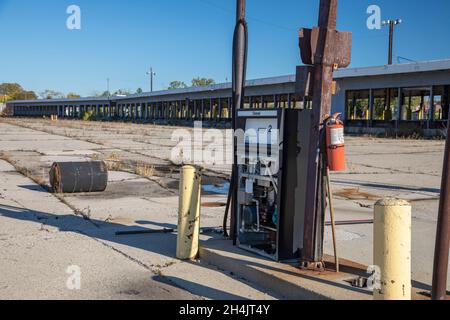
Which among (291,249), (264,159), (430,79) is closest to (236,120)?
(264,159)

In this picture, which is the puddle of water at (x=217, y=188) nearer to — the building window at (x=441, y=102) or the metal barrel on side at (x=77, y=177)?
the metal barrel on side at (x=77, y=177)

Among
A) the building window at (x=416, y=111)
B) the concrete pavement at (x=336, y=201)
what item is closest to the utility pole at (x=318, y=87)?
the concrete pavement at (x=336, y=201)

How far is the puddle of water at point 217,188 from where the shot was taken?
39.3ft

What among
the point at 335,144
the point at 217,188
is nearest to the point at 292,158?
the point at 335,144

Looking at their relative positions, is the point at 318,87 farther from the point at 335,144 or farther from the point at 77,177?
the point at 77,177

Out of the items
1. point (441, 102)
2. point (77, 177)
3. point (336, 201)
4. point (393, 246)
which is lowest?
point (336, 201)

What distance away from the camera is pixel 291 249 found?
19.2 ft

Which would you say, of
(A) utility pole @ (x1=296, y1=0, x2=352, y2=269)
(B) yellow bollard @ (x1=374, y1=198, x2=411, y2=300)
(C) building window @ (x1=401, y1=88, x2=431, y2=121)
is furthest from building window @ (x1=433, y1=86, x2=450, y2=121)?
(B) yellow bollard @ (x1=374, y1=198, x2=411, y2=300)

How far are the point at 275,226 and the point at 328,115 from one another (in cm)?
147

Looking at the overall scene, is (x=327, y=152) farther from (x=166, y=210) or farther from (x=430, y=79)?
(x=430, y=79)

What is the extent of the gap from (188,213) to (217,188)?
6.10 meters

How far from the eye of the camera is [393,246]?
13.9ft
